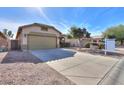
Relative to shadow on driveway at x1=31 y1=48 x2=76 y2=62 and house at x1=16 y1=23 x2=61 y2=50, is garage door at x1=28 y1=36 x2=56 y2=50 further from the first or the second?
shadow on driveway at x1=31 y1=48 x2=76 y2=62

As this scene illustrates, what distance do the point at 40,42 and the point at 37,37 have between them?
0.76m

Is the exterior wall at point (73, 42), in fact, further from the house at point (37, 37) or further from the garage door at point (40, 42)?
the garage door at point (40, 42)

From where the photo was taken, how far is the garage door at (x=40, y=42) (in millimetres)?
15895

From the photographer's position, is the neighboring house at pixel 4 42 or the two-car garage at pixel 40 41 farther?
the neighboring house at pixel 4 42

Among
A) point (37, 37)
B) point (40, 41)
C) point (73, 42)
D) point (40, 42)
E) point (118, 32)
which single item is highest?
point (118, 32)

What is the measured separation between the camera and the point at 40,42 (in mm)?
16781

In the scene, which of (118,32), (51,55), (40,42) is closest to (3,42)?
(40,42)

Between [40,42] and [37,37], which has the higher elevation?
[37,37]

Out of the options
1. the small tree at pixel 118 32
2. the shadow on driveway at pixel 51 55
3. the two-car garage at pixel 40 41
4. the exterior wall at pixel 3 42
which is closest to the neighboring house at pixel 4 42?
the exterior wall at pixel 3 42

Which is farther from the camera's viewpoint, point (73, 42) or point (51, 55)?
point (73, 42)

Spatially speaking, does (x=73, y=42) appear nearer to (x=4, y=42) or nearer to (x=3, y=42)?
(x=4, y=42)

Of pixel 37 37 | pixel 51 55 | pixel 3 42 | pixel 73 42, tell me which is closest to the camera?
pixel 51 55
